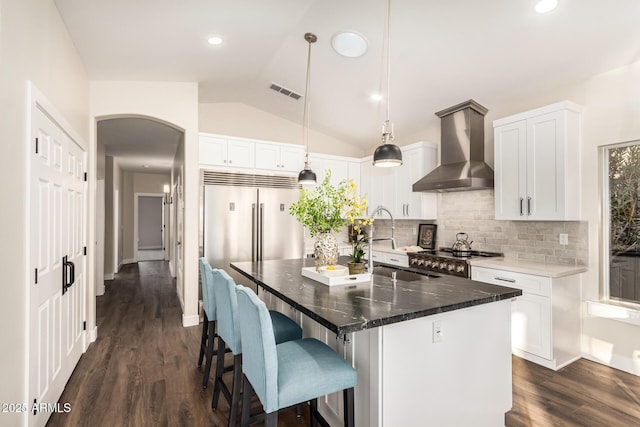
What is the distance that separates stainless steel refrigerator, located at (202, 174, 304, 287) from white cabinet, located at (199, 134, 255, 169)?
245 millimetres

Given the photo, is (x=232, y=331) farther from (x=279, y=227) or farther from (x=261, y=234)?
(x=279, y=227)

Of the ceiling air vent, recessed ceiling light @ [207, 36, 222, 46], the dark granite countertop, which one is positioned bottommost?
Result: the dark granite countertop

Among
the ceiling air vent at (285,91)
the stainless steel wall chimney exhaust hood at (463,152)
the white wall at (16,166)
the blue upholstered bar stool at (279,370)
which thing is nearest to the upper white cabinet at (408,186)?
the stainless steel wall chimney exhaust hood at (463,152)

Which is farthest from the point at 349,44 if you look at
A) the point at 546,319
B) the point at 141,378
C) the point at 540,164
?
the point at 141,378

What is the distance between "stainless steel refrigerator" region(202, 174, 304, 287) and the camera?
4324 millimetres

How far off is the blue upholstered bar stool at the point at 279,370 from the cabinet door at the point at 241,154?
3129 mm

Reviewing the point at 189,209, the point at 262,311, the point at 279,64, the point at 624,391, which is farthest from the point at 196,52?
the point at 624,391

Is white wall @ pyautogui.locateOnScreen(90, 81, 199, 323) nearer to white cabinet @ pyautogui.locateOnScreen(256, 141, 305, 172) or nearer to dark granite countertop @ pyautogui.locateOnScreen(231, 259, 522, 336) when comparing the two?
white cabinet @ pyautogui.locateOnScreen(256, 141, 305, 172)

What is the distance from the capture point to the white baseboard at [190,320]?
13.5 ft

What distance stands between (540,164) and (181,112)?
4090 mm

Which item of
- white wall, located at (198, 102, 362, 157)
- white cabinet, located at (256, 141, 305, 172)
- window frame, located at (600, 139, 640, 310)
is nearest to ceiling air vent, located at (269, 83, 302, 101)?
white cabinet, located at (256, 141, 305, 172)

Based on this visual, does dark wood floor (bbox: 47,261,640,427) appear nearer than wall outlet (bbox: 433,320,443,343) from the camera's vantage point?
No

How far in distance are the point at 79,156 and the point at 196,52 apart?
5.08 feet

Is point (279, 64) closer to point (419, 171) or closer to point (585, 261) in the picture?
point (419, 171)
